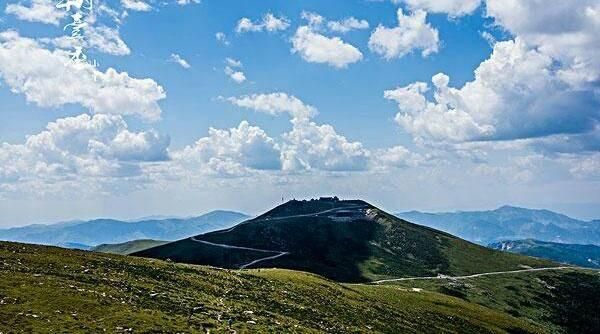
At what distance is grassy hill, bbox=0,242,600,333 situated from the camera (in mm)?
37469

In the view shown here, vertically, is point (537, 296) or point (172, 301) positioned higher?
point (172, 301)

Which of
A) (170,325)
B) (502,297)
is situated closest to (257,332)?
(170,325)

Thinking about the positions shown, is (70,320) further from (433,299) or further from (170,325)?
(433,299)

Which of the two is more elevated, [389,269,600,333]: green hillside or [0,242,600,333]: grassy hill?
[0,242,600,333]: grassy hill

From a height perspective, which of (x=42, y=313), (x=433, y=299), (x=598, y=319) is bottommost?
(x=598, y=319)

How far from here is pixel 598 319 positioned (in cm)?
15975

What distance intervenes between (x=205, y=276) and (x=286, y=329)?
2271 centimetres

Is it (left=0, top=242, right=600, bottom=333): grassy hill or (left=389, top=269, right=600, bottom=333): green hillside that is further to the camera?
(left=389, top=269, right=600, bottom=333): green hillside

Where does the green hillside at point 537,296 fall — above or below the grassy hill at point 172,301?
below

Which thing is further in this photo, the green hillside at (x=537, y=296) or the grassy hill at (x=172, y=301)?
the green hillside at (x=537, y=296)

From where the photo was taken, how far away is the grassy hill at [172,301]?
1475 inches

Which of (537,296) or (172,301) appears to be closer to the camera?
(172,301)

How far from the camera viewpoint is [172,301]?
47594 millimetres

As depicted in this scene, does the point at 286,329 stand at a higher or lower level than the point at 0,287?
lower
